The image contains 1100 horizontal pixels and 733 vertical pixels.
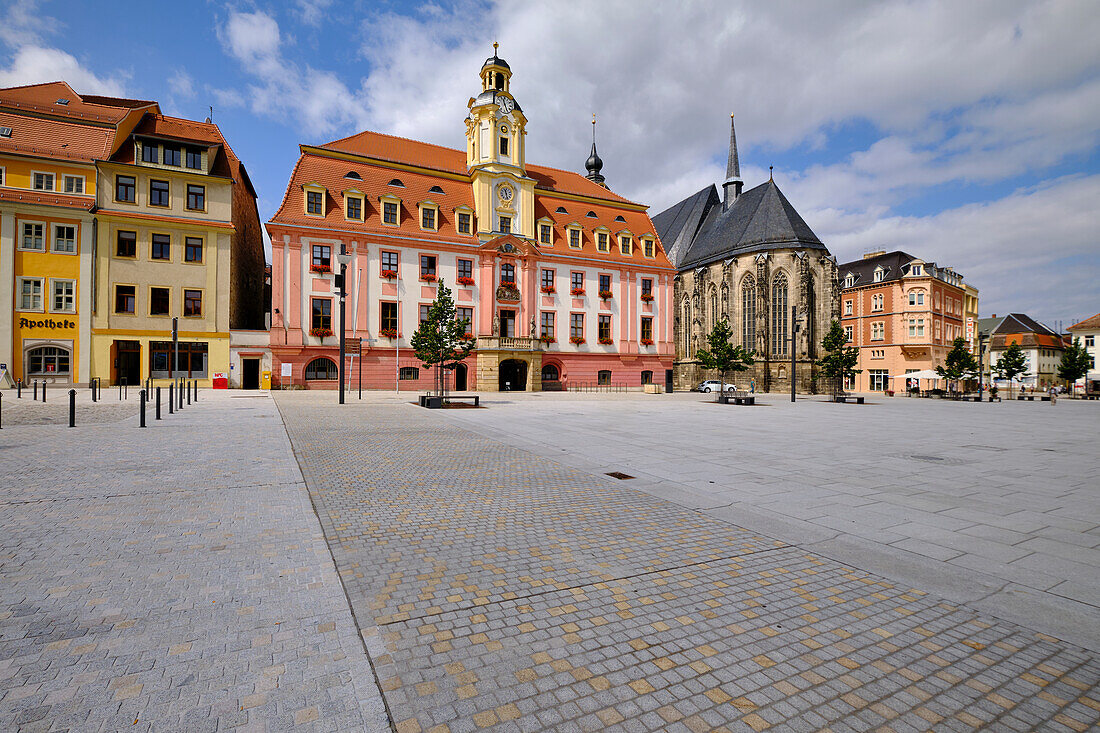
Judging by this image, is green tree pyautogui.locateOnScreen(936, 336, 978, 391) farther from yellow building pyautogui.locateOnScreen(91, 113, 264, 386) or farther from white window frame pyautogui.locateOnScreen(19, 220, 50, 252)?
white window frame pyautogui.locateOnScreen(19, 220, 50, 252)

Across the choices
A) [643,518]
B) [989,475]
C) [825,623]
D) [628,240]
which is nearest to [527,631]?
[825,623]

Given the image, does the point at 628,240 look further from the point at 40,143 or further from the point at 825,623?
the point at 825,623

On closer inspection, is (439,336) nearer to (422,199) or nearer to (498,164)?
(422,199)

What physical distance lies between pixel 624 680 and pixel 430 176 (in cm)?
4240

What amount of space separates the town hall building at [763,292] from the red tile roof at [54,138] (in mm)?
48233

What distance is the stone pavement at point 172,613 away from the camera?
221 cm

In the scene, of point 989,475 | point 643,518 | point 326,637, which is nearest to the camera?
point 326,637

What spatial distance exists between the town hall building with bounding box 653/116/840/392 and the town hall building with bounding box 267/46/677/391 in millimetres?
11044

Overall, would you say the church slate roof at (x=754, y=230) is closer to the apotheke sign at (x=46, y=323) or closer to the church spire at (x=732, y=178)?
the church spire at (x=732, y=178)

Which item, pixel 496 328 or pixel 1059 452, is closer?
pixel 1059 452

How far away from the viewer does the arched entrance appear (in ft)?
129

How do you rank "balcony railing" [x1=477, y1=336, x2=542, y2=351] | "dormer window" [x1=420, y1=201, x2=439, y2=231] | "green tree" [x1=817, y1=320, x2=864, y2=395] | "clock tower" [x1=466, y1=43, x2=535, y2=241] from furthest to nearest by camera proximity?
"clock tower" [x1=466, y1=43, x2=535, y2=241] → "dormer window" [x1=420, y1=201, x2=439, y2=231] → "balcony railing" [x1=477, y1=336, x2=542, y2=351] → "green tree" [x1=817, y1=320, x2=864, y2=395]

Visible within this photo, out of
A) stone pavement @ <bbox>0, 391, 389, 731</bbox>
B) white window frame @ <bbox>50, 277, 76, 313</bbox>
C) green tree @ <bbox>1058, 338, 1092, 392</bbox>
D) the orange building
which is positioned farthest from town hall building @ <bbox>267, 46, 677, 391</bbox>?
green tree @ <bbox>1058, 338, 1092, 392</bbox>

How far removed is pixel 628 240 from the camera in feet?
151
